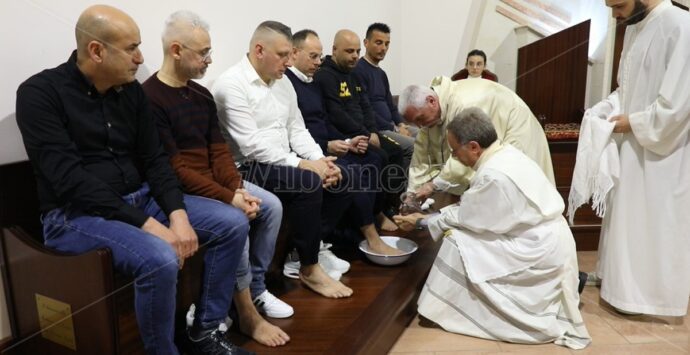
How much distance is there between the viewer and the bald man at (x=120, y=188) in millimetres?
1355

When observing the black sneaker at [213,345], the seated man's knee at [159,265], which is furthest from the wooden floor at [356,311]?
the seated man's knee at [159,265]

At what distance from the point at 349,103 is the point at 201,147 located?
1.21 meters

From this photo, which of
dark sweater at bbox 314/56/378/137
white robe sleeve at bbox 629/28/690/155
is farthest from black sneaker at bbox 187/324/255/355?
white robe sleeve at bbox 629/28/690/155

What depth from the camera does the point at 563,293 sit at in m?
2.12

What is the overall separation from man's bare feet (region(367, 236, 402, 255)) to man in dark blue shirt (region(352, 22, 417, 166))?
40.2 inches

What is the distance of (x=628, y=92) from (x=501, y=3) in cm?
232

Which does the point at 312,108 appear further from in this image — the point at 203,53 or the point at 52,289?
the point at 52,289

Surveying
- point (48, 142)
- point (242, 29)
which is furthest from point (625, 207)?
point (48, 142)

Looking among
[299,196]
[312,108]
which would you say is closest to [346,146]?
[312,108]

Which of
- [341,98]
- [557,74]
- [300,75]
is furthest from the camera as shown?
[557,74]

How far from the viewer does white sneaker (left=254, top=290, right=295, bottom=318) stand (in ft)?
6.33

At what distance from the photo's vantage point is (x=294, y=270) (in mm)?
2277

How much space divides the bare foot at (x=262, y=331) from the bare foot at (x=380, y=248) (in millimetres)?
774

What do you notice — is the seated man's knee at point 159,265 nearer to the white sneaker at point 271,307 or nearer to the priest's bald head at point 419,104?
the white sneaker at point 271,307
